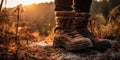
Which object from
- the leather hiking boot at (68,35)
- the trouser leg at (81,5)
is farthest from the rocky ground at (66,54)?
the trouser leg at (81,5)

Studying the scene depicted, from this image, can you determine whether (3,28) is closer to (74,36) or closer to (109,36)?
(74,36)

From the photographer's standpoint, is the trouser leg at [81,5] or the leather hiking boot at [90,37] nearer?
the leather hiking boot at [90,37]

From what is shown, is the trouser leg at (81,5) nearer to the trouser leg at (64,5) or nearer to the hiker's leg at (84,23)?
the hiker's leg at (84,23)

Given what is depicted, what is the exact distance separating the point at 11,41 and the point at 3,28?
0.42 ft

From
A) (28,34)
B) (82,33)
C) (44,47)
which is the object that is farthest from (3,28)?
(82,33)

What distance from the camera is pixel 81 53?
2.96 metres

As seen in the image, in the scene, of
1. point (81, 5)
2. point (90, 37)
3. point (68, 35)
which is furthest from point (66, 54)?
point (81, 5)

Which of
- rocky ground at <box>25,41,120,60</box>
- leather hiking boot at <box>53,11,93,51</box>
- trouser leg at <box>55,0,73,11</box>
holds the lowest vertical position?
rocky ground at <box>25,41,120,60</box>

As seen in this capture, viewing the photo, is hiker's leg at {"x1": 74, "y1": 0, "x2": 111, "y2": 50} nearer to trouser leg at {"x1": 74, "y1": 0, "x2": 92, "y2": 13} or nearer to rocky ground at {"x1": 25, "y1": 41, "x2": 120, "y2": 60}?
trouser leg at {"x1": 74, "y1": 0, "x2": 92, "y2": 13}

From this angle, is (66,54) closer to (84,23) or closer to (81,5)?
(84,23)

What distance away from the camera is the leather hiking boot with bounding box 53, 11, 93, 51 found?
2.96m

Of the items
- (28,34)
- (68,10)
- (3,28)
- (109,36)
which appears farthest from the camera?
(109,36)

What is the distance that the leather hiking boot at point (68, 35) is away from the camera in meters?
2.96

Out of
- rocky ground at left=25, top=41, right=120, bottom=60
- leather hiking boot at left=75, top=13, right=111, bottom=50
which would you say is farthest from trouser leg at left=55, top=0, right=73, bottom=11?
rocky ground at left=25, top=41, right=120, bottom=60
